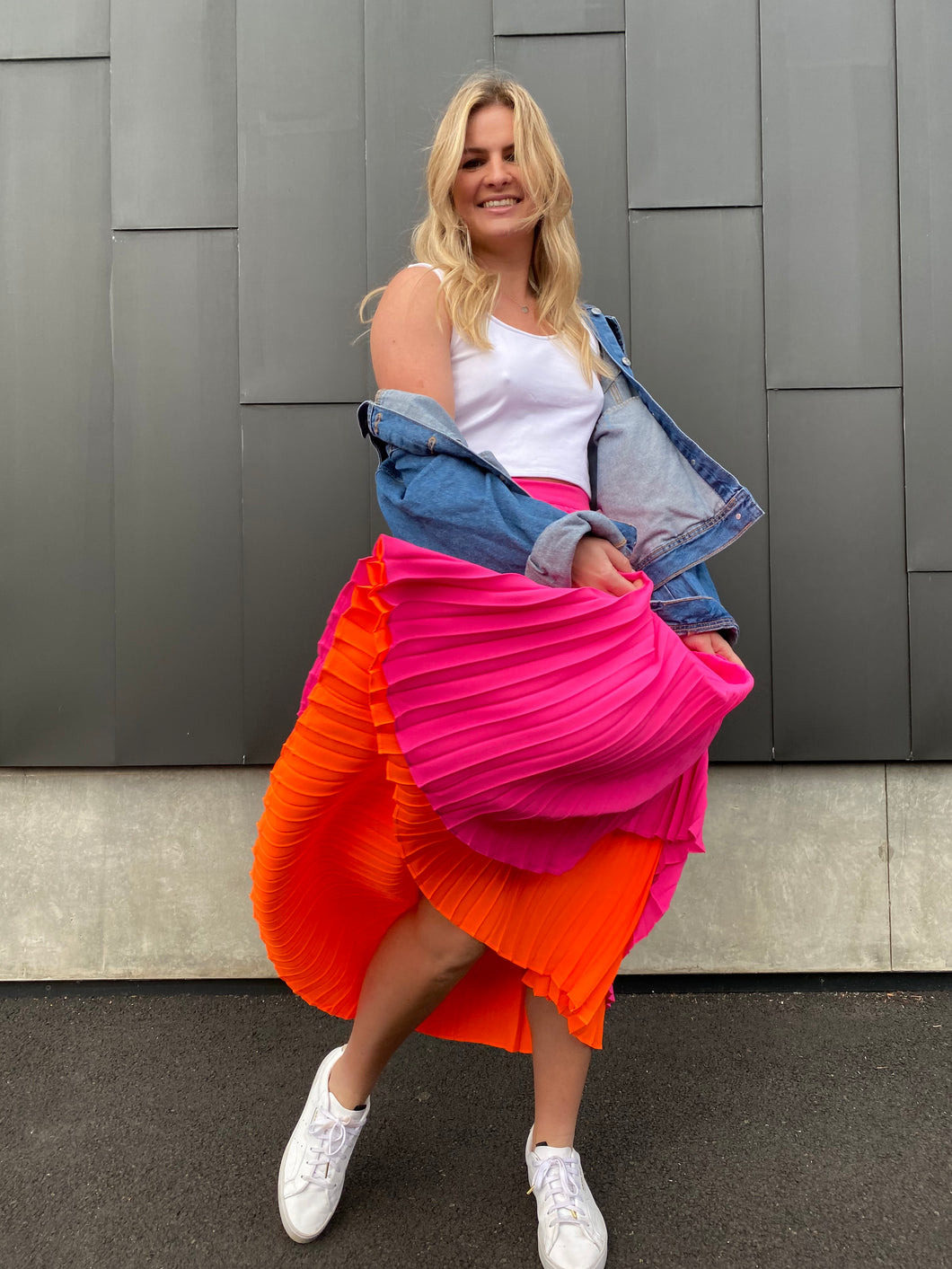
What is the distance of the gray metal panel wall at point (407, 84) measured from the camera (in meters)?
2.46

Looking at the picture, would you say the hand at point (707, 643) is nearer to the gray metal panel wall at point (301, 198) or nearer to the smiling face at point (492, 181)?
the smiling face at point (492, 181)

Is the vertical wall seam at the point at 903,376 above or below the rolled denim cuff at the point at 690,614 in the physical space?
above

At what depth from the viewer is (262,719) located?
2.52m

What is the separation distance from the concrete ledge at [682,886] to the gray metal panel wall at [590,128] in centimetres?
144

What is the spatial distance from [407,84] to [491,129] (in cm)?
103

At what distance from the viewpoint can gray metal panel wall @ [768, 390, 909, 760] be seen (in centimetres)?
252

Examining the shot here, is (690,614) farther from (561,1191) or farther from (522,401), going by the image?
(561,1191)

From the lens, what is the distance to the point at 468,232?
168 cm

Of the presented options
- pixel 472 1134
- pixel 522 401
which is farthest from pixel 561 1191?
pixel 522 401

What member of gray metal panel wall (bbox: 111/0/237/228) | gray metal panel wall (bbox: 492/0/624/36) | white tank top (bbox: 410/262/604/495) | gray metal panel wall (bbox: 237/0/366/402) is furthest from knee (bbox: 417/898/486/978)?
gray metal panel wall (bbox: 492/0/624/36)

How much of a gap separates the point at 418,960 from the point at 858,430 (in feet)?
6.07

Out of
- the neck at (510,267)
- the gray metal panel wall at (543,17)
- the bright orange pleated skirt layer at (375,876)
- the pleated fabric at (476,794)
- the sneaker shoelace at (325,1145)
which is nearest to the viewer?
the pleated fabric at (476,794)

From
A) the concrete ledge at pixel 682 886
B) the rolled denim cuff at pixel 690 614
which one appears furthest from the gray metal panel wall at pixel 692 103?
the concrete ledge at pixel 682 886

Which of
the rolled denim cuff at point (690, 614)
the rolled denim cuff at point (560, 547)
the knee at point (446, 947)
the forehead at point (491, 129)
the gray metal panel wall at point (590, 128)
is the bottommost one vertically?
the knee at point (446, 947)
